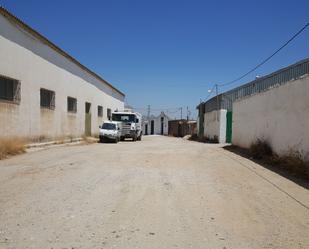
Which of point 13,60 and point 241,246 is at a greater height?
point 13,60

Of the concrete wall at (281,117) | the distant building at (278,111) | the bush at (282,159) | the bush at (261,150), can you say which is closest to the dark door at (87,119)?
the distant building at (278,111)

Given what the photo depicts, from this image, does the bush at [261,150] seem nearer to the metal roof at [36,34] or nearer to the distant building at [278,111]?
the distant building at [278,111]

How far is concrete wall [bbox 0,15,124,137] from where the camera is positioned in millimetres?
18344

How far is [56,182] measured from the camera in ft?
30.8

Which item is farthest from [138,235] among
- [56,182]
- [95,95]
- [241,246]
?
[95,95]

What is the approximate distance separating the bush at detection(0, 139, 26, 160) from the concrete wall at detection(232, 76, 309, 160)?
36.8ft

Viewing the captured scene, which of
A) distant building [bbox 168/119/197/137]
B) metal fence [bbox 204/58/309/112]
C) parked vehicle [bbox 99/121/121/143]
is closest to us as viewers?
metal fence [bbox 204/58/309/112]

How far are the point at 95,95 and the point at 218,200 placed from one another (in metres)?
31.4

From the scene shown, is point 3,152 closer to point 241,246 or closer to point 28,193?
point 28,193

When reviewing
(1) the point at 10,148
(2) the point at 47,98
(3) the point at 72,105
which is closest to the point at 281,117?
(1) the point at 10,148

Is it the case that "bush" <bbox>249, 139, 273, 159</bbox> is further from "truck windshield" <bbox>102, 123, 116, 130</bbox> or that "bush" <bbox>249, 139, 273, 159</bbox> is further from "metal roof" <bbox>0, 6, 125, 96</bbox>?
"truck windshield" <bbox>102, 123, 116, 130</bbox>

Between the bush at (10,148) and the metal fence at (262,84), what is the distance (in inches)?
464

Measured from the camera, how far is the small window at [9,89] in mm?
18203

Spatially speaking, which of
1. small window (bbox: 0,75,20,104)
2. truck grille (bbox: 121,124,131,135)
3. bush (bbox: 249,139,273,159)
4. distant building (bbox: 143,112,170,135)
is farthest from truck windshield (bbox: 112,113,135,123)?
distant building (bbox: 143,112,170,135)
